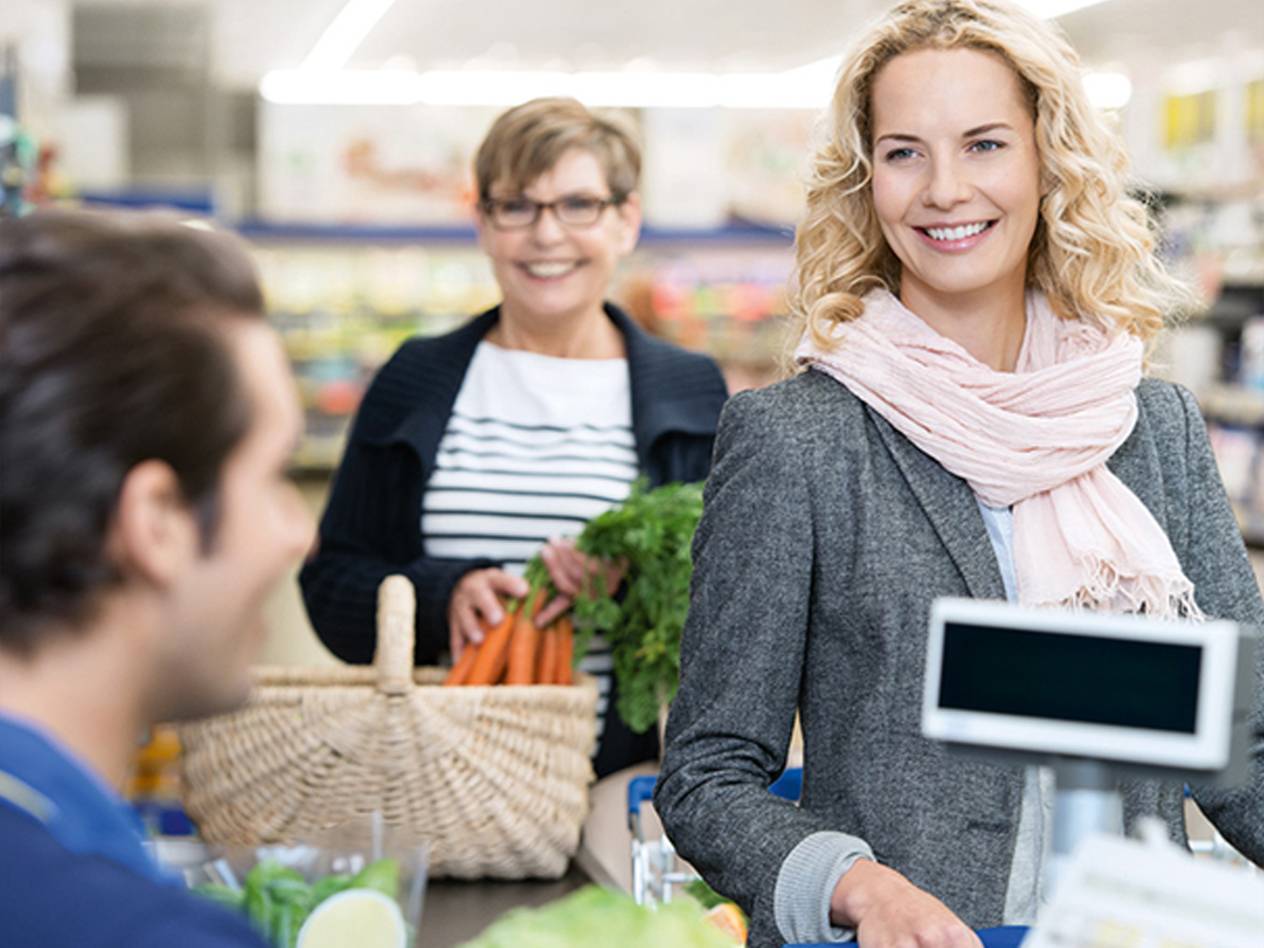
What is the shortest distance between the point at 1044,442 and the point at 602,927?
98cm

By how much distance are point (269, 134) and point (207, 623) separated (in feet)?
45.1

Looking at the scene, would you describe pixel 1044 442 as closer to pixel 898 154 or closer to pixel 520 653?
pixel 898 154

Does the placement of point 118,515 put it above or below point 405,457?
above

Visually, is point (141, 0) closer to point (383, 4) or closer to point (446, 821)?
point (383, 4)

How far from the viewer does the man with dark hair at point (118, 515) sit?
0.88 meters

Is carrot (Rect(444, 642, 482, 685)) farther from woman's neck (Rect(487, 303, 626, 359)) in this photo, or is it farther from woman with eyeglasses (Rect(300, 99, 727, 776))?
woman's neck (Rect(487, 303, 626, 359))

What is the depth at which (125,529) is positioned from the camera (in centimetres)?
92

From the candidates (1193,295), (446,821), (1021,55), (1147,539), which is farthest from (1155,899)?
(446,821)

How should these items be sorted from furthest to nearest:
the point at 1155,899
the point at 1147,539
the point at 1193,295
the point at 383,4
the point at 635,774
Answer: the point at 383,4
the point at 635,774
the point at 1193,295
the point at 1147,539
the point at 1155,899

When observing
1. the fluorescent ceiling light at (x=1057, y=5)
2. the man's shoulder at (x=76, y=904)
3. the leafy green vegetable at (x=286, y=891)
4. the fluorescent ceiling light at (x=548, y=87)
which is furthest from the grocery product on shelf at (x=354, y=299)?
the man's shoulder at (x=76, y=904)

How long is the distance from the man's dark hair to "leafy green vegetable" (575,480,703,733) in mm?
1595

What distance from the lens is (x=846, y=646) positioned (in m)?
1.81

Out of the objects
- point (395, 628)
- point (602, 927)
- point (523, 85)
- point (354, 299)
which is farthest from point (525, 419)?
point (523, 85)

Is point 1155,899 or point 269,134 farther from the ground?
point 269,134
